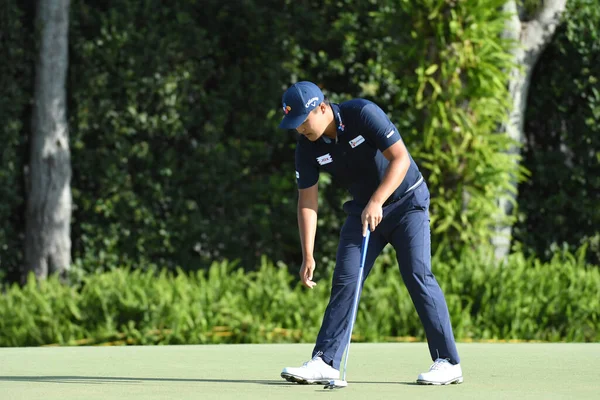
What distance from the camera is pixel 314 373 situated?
5.78m

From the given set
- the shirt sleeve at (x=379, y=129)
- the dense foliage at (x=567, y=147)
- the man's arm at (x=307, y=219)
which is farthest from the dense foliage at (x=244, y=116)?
the shirt sleeve at (x=379, y=129)

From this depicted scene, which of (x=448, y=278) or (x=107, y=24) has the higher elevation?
(x=107, y=24)

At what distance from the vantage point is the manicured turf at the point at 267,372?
5445 mm

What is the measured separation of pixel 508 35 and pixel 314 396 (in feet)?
22.6

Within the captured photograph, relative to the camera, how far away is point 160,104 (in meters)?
11.6

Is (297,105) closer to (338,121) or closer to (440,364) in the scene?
(338,121)

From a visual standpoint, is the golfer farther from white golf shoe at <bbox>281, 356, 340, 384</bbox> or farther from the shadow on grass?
the shadow on grass

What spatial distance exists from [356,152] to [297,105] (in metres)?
0.44

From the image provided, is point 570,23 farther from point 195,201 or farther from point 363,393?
point 363,393

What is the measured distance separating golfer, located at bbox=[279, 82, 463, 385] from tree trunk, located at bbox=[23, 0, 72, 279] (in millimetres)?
5679

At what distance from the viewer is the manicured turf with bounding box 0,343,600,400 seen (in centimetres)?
545

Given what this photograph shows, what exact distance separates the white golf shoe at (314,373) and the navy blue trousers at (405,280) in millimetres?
43

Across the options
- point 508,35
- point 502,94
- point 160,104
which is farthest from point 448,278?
point 160,104

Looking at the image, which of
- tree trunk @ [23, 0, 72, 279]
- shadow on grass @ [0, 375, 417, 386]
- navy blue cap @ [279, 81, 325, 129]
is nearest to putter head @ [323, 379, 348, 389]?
shadow on grass @ [0, 375, 417, 386]
